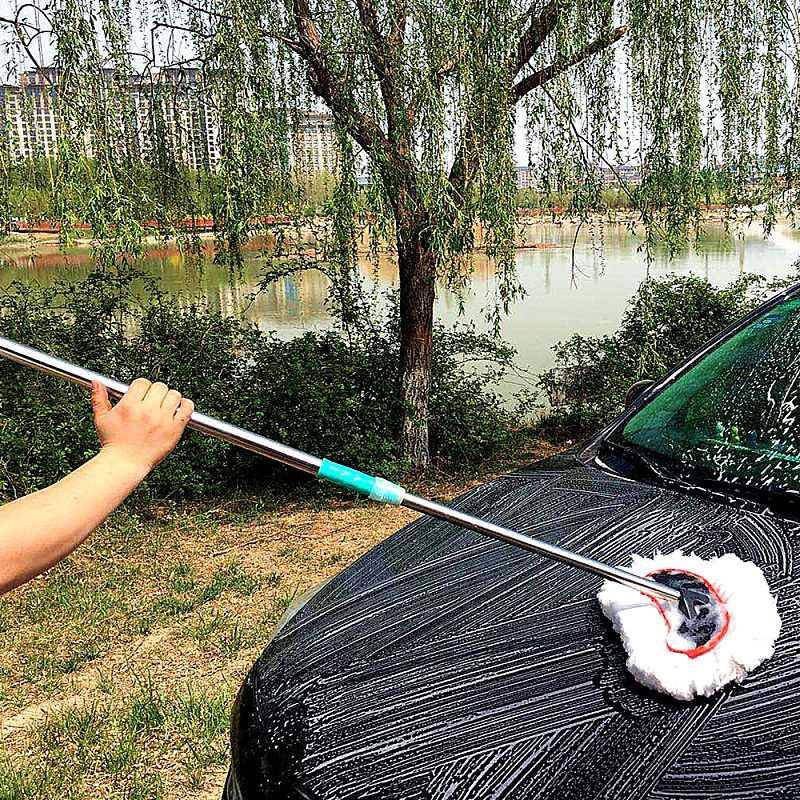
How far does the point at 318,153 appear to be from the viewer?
5258 mm

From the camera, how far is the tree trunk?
6.32 m

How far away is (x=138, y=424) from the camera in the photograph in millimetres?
1372

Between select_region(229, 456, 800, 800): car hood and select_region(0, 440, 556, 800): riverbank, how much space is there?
1386mm

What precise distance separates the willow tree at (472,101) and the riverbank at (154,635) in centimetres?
198

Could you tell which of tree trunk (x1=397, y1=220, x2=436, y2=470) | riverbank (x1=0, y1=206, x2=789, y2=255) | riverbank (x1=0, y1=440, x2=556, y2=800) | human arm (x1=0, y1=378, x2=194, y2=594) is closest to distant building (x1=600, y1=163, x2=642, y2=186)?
riverbank (x1=0, y1=206, x2=789, y2=255)

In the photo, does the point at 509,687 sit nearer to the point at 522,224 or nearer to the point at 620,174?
the point at 522,224

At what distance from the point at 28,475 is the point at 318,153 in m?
2.96

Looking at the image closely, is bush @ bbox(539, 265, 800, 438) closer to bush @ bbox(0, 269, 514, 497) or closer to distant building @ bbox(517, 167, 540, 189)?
bush @ bbox(0, 269, 514, 497)

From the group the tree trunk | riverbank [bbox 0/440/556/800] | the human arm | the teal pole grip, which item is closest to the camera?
the human arm

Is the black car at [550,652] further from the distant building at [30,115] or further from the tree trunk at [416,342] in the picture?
the tree trunk at [416,342]

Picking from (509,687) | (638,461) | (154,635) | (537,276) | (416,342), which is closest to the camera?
(509,687)

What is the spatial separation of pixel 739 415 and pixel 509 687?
3.77ft

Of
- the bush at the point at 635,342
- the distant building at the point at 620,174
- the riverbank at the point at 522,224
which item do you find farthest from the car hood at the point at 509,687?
the bush at the point at 635,342

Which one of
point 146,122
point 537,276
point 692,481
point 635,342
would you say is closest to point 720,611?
point 692,481
